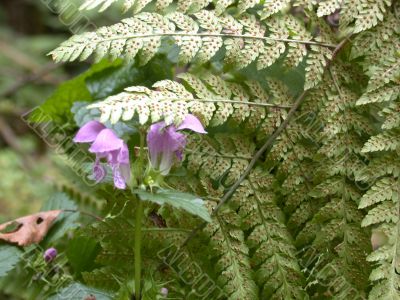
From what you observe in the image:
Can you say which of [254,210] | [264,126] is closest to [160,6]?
[264,126]

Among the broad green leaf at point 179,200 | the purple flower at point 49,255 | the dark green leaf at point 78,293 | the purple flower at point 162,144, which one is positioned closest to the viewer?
the broad green leaf at point 179,200

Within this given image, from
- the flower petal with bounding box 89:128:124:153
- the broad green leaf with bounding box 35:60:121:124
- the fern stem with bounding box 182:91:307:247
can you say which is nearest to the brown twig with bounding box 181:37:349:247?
the fern stem with bounding box 182:91:307:247

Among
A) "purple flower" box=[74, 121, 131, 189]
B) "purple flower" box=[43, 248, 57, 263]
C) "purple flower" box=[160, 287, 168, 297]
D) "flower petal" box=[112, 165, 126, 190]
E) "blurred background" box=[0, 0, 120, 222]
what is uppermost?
"blurred background" box=[0, 0, 120, 222]

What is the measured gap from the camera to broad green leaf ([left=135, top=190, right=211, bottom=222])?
102cm

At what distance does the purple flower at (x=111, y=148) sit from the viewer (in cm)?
106

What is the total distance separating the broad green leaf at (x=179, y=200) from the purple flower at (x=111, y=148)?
0.05 m

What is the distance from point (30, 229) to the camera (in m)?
1.48

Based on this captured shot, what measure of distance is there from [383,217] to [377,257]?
8 cm

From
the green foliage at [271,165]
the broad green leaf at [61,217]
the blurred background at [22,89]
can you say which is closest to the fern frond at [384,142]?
the green foliage at [271,165]

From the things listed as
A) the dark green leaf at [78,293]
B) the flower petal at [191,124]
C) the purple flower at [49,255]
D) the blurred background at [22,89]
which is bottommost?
the dark green leaf at [78,293]

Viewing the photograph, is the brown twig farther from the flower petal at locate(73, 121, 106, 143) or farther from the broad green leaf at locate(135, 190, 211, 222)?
the flower petal at locate(73, 121, 106, 143)

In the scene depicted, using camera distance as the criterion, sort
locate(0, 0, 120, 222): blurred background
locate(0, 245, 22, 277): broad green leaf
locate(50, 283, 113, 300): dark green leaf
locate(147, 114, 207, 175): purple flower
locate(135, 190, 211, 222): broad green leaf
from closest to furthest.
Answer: locate(135, 190, 211, 222): broad green leaf < locate(147, 114, 207, 175): purple flower < locate(50, 283, 113, 300): dark green leaf < locate(0, 245, 22, 277): broad green leaf < locate(0, 0, 120, 222): blurred background

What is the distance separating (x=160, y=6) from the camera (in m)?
1.33

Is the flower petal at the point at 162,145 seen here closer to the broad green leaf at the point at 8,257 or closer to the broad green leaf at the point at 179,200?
the broad green leaf at the point at 179,200
